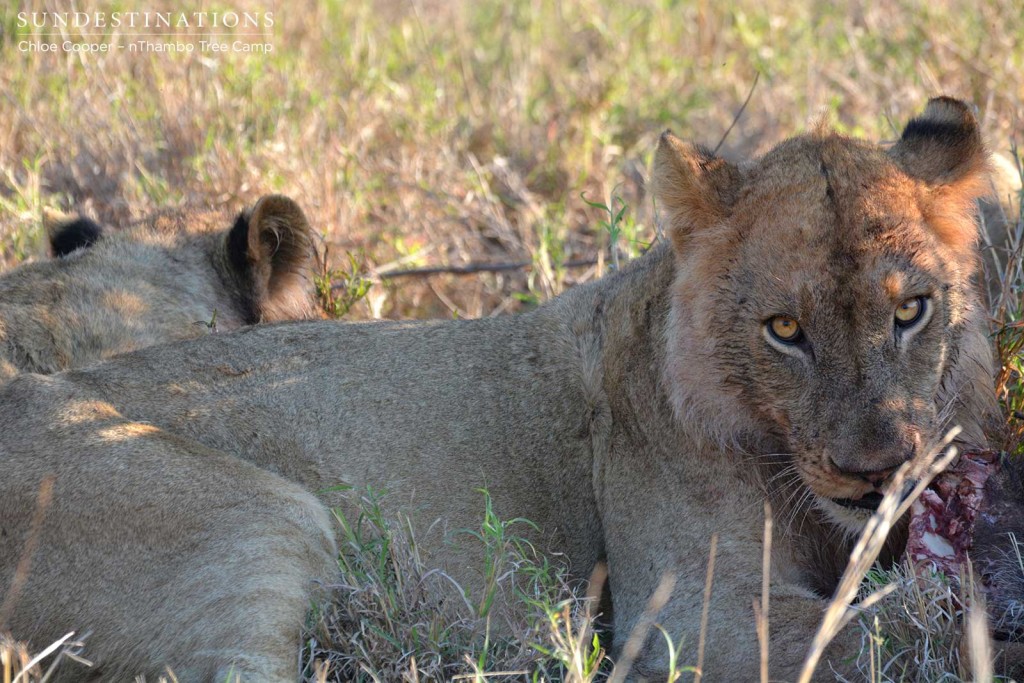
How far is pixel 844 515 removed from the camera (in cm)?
329

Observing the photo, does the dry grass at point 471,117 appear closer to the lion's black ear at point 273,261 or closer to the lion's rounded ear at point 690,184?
the lion's black ear at point 273,261

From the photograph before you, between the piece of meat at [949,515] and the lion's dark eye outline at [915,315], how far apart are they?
1.94ft

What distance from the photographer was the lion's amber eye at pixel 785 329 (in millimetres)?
3160

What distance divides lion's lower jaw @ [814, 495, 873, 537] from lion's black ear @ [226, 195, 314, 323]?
2492 millimetres

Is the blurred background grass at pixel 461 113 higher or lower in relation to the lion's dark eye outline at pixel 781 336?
lower

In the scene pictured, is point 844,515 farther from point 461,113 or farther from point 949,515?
point 461,113

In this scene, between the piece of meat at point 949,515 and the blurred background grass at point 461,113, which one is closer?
the piece of meat at point 949,515

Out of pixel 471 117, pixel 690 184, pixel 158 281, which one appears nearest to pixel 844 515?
pixel 690 184

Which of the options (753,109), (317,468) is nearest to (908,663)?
(317,468)

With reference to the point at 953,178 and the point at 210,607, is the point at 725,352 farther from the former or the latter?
the point at 210,607

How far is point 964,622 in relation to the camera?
304 cm

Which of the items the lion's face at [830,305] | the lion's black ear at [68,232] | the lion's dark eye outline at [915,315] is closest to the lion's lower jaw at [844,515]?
the lion's face at [830,305]

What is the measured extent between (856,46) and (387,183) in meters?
3.43

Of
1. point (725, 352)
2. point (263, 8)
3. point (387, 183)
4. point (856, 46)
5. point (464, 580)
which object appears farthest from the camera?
point (263, 8)
